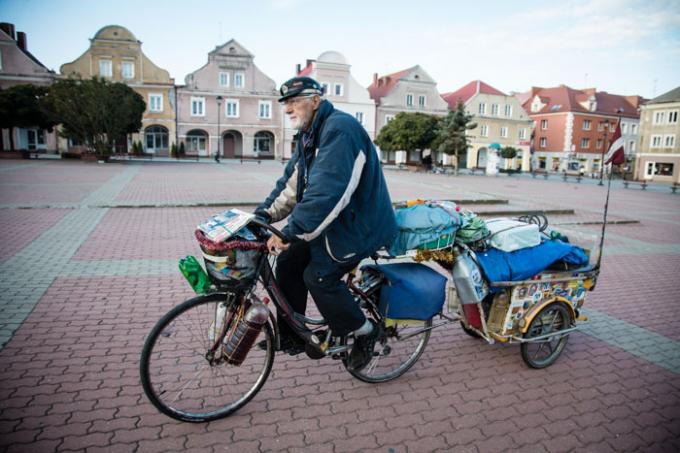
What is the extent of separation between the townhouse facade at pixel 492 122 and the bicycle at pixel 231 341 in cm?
5638

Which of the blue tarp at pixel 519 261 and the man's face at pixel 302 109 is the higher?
the man's face at pixel 302 109

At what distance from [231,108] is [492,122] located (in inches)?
1299

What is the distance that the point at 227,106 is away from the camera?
48344 millimetres

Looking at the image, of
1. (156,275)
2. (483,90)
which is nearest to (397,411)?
(156,275)

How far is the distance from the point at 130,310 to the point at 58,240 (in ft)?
13.8

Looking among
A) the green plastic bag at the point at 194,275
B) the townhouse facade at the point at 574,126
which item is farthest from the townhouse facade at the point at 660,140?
the green plastic bag at the point at 194,275

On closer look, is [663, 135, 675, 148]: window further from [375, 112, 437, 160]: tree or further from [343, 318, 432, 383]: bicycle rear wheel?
[343, 318, 432, 383]: bicycle rear wheel

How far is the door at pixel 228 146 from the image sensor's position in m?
50.7

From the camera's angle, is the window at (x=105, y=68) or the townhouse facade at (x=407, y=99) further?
the townhouse facade at (x=407, y=99)

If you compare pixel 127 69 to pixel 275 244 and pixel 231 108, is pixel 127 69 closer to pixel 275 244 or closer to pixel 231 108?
pixel 231 108

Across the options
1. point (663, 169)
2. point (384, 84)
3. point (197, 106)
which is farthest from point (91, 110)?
point (663, 169)

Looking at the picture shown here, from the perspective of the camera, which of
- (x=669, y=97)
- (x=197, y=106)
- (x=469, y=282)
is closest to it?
(x=469, y=282)

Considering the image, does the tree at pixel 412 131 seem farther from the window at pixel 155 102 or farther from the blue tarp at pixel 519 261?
the blue tarp at pixel 519 261

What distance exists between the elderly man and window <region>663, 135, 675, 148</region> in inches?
2245
